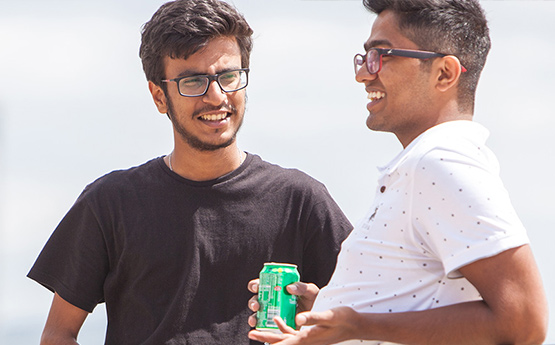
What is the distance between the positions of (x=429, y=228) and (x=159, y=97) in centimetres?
189

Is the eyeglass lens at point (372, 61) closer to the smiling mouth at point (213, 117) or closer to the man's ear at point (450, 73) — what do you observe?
the man's ear at point (450, 73)

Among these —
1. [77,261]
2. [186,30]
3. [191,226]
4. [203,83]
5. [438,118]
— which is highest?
[186,30]

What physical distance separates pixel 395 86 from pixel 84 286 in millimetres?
1724

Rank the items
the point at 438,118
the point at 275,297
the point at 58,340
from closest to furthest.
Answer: the point at 438,118 < the point at 275,297 < the point at 58,340

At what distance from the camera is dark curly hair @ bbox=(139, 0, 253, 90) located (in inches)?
135

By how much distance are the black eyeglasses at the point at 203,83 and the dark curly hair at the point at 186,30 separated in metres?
0.12

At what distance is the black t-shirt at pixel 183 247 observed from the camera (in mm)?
3295

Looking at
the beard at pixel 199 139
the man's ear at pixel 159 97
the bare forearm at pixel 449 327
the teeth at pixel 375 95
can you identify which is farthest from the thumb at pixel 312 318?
the man's ear at pixel 159 97

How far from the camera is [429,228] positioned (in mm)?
2084

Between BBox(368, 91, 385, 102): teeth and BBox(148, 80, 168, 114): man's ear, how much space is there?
1.31m

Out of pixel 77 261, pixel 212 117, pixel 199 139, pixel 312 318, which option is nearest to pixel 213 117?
pixel 212 117

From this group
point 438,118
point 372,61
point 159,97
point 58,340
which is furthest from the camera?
point 159,97

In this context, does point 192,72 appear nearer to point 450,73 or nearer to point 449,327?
point 450,73

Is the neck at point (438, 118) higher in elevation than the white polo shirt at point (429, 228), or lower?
higher
